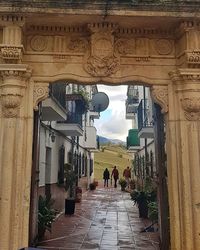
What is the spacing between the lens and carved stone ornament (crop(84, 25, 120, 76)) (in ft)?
16.4

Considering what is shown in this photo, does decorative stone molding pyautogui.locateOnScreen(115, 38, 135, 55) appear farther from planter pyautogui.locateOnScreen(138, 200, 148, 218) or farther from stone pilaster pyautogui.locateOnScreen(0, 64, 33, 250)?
planter pyautogui.locateOnScreen(138, 200, 148, 218)

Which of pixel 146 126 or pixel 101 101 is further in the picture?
pixel 146 126

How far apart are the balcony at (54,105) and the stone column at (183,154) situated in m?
3.94

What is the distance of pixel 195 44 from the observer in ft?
15.8

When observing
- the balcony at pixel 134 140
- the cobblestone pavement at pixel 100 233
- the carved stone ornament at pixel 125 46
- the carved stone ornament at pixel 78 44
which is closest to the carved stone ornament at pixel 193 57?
the carved stone ornament at pixel 125 46

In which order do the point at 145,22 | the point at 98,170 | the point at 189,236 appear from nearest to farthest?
the point at 189,236
the point at 145,22
the point at 98,170

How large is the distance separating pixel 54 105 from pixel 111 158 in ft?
154

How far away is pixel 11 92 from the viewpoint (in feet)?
15.4

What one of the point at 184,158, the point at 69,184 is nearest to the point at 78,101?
the point at 69,184

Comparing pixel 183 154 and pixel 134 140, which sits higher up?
pixel 134 140

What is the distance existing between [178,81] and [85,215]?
295 inches

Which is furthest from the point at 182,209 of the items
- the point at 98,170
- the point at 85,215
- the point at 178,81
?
the point at 98,170

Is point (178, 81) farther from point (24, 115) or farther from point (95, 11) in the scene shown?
point (24, 115)

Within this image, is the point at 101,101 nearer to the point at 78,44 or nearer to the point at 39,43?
the point at 78,44
